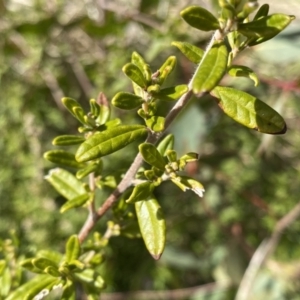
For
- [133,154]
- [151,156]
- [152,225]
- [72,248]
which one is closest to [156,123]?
[151,156]

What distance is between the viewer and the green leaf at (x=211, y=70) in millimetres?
490

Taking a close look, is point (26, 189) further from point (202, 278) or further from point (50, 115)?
point (202, 278)

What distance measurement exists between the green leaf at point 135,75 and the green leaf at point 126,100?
0.7 inches

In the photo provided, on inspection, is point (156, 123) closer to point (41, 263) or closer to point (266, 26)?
point (266, 26)

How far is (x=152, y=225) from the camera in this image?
2.16 feet

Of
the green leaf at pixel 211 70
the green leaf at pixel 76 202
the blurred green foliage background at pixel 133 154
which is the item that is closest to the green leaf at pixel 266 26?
the green leaf at pixel 211 70

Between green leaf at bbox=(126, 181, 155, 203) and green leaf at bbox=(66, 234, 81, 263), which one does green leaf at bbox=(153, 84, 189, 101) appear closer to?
green leaf at bbox=(126, 181, 155, 203)

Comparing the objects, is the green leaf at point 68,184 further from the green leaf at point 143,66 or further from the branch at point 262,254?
the branch at point 262,254

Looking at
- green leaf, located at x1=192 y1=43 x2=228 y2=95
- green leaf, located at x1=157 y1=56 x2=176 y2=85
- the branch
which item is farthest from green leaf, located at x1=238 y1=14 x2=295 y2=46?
the branch

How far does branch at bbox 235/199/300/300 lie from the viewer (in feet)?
5.04

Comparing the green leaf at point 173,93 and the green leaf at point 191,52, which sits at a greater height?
the green leaf at point 191,52

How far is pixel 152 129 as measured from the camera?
60cm

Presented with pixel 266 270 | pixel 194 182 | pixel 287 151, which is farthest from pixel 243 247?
pixel 194 182

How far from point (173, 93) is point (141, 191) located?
4.9 inches
